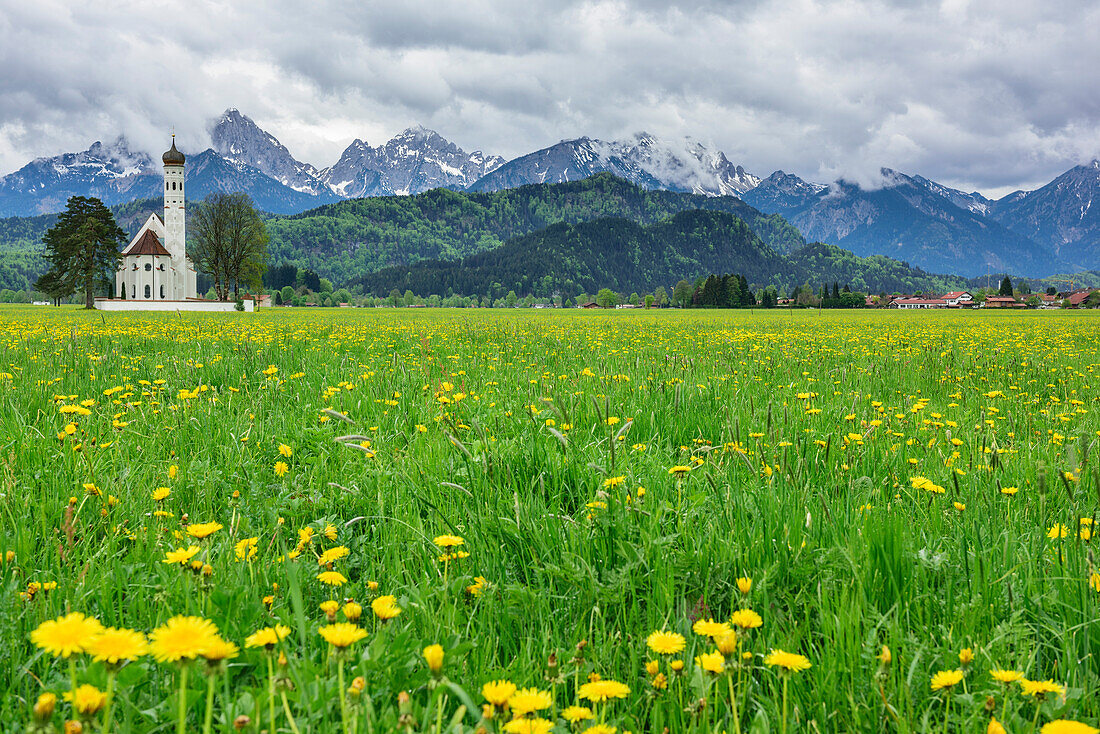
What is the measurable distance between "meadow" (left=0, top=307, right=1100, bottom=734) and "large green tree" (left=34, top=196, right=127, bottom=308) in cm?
6575

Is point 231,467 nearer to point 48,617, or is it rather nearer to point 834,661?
point 48,617

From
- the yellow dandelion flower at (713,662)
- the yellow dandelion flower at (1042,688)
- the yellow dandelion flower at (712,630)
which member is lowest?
the yellow dandelion flower at (1042,688)

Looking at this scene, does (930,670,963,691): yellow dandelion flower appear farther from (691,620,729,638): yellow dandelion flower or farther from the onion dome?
the onion dome

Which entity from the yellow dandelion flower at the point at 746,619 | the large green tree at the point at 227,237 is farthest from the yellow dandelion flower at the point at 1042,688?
the large green tree at the point at 227,237

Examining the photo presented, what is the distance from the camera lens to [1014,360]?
8.68 m

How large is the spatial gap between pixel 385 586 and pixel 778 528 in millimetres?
1518

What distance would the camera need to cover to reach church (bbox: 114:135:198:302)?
7762 cm

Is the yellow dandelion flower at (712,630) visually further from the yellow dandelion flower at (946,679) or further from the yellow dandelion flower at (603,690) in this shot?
the yellow dandelion flower at (946,679)

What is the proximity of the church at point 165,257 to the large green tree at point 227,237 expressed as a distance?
19.0 meters

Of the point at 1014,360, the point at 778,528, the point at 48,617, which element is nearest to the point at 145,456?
the point at 48,617

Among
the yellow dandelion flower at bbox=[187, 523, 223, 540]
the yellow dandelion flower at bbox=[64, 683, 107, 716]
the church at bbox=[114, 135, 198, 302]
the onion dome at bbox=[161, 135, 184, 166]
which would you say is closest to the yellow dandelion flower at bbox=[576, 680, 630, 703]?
the yellow dandelion flower at bbox=[64, 683, 107, 716]

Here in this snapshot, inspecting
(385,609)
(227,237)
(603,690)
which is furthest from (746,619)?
(227,237)

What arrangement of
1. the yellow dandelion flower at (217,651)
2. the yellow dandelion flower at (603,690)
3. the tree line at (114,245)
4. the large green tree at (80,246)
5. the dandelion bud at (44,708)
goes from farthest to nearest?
the tree line at (114,245)
the large green tree at (80,246)
the yellow dandelion flower at (603,690)
the yellow dandelion flower at (217,651)
the dandelion bud at (44,708)

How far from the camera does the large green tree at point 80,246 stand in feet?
181
